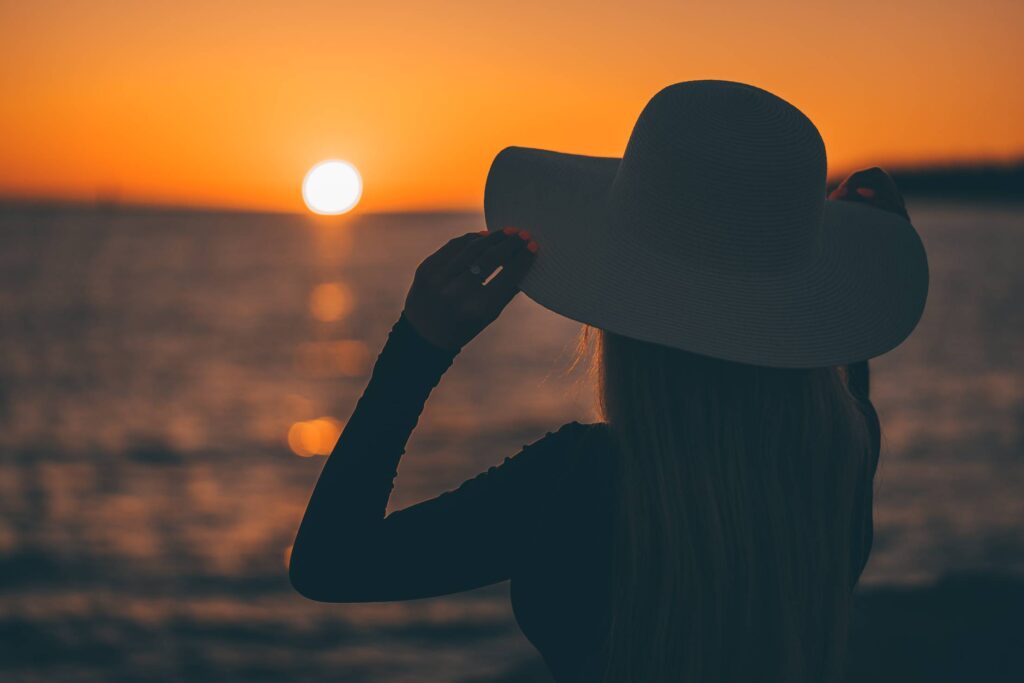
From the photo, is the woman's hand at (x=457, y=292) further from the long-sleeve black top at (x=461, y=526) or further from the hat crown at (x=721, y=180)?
the hat crown at (x=721, y=180)

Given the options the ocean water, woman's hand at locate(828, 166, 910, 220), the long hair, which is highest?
the ocean water

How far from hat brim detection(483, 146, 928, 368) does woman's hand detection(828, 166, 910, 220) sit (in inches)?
17.6

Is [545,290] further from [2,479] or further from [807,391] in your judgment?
[2,479]

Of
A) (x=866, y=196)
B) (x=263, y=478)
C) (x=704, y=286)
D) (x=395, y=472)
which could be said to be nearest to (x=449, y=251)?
(x=395, y=472)

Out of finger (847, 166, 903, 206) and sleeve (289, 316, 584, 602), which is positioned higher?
finger (847, 166, 903, 206)

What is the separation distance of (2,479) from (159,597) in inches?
317

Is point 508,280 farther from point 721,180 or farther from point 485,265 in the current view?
point 721,180

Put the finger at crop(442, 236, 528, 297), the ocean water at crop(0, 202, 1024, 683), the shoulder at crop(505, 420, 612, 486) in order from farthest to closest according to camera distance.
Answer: the ocean water at crop(0, 202, 1024, 683) < the shoulder at crop(505, 420, 612, 486) < the finger at crop(442, 236, 528, 297)

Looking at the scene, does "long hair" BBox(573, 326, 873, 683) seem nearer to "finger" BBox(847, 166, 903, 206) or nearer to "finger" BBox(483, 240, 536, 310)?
"finger" BBox(483, 240, 536, 310)

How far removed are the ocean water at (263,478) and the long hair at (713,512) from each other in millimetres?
176

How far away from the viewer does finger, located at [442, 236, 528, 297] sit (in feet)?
4.56

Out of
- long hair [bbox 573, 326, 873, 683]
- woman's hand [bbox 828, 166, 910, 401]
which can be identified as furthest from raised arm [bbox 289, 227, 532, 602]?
woman's hand [bbox 828, 166, 910, 401]

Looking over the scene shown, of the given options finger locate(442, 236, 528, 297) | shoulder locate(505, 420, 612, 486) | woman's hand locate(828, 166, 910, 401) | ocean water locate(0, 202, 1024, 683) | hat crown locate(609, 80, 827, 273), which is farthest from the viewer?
ocean water locate(0, 202, 1024, 683)

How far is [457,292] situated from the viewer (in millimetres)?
1390
